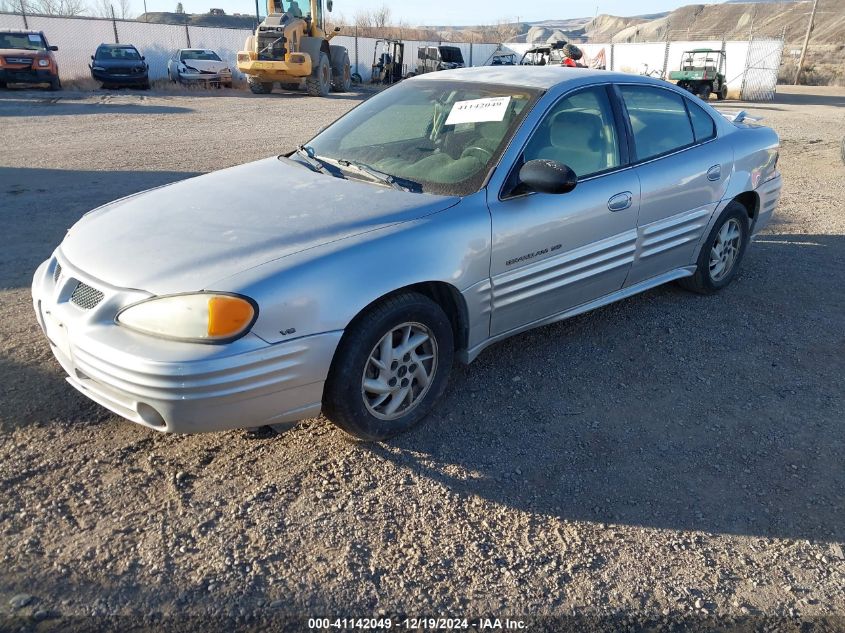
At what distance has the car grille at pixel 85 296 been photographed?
2.82 meters

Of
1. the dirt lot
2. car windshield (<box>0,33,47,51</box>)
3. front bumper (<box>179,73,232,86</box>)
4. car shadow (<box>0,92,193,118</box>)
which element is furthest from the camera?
front bumper (<box>179,73,232,86</box>)

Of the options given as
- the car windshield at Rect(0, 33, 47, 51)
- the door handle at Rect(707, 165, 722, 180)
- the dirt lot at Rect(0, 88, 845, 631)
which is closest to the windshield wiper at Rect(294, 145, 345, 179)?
the dirt lot at Rect(0, 88, 845, 631)

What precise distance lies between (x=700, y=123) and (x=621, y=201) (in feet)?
4.28

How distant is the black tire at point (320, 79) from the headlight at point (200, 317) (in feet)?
69.2

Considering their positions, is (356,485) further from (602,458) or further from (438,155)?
(438,155)

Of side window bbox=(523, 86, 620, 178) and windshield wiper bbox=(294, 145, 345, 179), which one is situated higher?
side window bbox=(523, 86, 620, 178)

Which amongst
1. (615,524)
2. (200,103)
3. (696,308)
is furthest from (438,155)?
(200,103)

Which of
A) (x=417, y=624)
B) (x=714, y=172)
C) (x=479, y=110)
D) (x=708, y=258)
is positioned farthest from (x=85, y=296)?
(x=708, y=258)

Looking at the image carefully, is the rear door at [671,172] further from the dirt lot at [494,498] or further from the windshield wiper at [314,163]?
the windshield wiper at [314,163]

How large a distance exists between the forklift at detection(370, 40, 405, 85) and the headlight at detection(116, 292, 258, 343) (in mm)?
30338

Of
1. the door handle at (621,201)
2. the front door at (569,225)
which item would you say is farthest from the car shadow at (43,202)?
the door handle at (621,201)

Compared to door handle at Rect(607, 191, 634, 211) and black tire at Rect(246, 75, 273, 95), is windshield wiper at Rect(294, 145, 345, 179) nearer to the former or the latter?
door handle at Rect(607, 191, 634, 211)

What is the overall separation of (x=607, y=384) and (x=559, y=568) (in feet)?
5.01

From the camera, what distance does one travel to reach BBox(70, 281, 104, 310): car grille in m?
2.82
